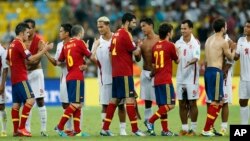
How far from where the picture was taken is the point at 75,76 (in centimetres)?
2162

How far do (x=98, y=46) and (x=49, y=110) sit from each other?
7.82 meters

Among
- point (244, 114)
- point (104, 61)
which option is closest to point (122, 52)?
point (104, 61)

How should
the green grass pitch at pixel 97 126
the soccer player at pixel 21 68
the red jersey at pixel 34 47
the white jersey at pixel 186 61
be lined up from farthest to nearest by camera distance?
the red jersey at pixel 34 47 < the white jersey at pixel 186 61 < the soccer player at pixel 21 68 < the green grass pitch at pixel 97 126

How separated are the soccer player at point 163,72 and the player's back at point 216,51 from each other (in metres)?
0.74

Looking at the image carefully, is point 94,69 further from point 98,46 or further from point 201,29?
point 98,46

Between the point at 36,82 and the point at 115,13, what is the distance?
1642 centimetres

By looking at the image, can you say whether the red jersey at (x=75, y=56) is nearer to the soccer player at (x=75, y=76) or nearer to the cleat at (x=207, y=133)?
the soccer player at (x=75, y=76)

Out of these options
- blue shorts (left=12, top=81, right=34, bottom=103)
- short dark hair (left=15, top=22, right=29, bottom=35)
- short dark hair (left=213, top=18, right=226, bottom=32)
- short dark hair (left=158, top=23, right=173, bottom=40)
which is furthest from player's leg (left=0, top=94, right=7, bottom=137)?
short dark hair (left=213, top=18, right=226, bottom=32)

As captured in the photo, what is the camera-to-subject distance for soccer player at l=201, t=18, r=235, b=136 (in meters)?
21.5

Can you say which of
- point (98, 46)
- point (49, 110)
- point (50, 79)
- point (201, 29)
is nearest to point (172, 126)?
point (98, 46)

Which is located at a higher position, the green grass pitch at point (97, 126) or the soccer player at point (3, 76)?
the soccer player at point (3, 76)

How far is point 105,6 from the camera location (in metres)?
39.9

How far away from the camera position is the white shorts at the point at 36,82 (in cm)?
2297

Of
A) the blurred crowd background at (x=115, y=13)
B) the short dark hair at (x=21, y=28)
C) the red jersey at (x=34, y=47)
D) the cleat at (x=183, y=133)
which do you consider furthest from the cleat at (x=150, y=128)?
the blurred crowd background at (x=115, y=13)
